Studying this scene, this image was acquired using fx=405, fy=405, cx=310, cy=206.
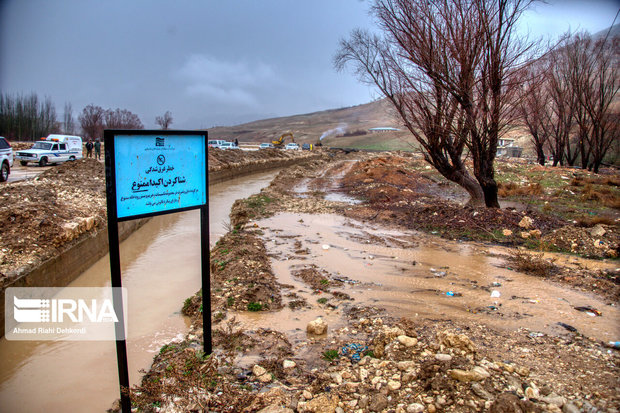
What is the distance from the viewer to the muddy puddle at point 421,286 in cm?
559

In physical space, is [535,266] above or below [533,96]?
below

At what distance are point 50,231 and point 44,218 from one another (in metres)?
0.65

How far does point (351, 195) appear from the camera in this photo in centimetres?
1908

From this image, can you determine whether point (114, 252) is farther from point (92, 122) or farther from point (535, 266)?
point (92, 122)

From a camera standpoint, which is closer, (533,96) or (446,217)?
(446,217)

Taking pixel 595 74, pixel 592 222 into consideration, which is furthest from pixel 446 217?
pixel 595 74

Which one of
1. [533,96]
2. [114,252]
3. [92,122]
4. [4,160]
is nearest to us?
[114,252]

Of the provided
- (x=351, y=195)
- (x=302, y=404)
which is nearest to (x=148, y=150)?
(x=302, y=404)

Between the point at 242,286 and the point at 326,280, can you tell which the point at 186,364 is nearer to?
the point at 242,286

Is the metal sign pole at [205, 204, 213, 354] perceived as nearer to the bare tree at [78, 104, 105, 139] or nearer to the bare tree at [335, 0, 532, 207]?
the bare tree at [335, 0, 532, 207]

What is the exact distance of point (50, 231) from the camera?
821 cm

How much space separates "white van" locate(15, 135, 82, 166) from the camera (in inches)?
904

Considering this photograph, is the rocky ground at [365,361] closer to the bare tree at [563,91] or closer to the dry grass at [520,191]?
the dry grass at [520,191]

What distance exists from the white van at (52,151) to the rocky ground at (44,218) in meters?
9.58
